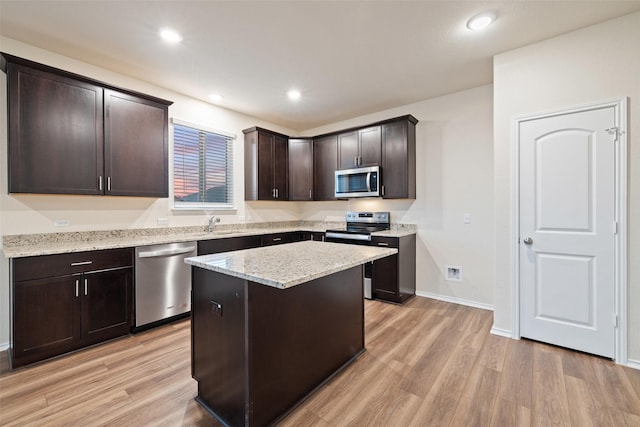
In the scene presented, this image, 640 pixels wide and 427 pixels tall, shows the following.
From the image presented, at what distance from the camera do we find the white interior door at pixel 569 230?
2283 millimetres

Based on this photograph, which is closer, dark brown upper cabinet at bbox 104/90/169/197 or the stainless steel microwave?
dark brown upper cabinet at bbox 104/90/169/197

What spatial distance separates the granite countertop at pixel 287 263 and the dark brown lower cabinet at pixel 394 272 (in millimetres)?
1437

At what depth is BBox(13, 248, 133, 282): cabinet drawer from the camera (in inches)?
86.1

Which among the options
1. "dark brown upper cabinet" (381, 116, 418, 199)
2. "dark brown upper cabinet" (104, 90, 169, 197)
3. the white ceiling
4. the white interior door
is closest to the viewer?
the white ceiling

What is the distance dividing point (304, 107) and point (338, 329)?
3.36 m

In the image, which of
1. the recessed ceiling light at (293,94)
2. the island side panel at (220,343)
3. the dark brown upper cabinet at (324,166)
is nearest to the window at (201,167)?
the recessed ceiling light at (293,94)

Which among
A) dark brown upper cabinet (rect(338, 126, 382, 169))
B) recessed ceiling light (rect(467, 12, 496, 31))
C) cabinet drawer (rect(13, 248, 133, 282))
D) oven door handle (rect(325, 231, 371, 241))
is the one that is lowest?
cabinet drawer (rect(13, 248, 133, 282))

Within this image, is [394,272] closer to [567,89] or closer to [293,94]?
[567,89]

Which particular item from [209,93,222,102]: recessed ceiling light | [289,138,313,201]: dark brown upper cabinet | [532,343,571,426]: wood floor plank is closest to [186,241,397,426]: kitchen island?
[532,343,571,426]: wood floor plank

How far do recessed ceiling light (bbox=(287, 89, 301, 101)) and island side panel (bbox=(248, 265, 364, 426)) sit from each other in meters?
2.60

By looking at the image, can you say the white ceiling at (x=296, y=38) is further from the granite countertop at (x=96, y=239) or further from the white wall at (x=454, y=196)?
the granite countertop at (x=96, y=239)

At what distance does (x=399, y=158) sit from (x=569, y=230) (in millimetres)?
2029

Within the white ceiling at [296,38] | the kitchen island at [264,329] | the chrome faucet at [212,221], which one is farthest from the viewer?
the chrome faucet at [212,221]

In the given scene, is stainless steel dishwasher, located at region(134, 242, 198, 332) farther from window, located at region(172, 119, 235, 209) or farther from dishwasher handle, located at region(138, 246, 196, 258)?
window, located at region(172, 119, 235, 209)
